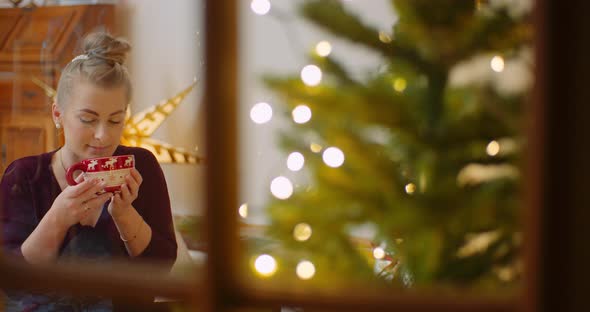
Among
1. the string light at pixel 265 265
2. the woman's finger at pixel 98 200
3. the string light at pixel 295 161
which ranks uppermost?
the string light at pixel 295 161

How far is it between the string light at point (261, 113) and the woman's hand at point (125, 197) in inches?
12.3

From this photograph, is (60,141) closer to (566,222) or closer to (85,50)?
(85,50)

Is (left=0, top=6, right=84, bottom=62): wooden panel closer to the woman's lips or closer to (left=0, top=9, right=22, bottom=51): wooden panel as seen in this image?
(left=0, top=9, right=22, bottom=51): wooden panel

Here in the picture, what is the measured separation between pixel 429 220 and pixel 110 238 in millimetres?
579

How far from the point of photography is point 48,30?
1095mm

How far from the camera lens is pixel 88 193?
909 millimetres

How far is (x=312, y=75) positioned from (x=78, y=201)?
0.46 m

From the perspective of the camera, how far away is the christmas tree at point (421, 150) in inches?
27.1

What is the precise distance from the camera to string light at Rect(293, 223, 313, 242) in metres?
0.80

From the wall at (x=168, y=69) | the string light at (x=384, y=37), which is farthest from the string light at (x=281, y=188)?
the string light at (x=384, y=37)

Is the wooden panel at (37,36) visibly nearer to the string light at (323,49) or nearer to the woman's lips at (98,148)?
the woman's lips at (98,148)

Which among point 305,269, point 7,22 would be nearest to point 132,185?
point 305,269

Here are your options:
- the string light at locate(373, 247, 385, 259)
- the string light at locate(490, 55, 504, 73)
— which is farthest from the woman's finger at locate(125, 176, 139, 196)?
the string light at locate(490, 55, 504, 73)

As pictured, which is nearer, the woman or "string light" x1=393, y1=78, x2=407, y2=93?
"string light" x1=393, y1=78, x2=407, y2=93
